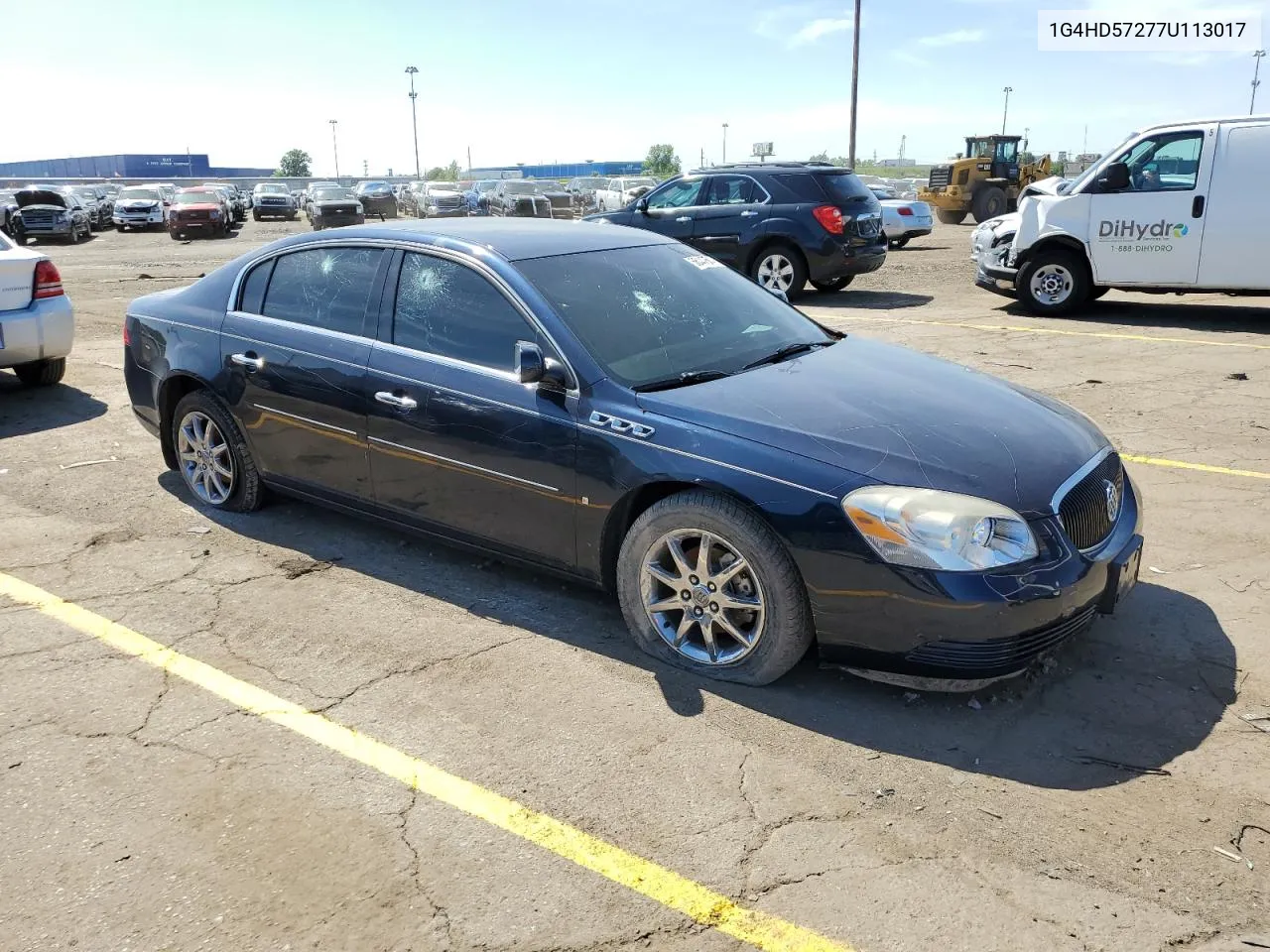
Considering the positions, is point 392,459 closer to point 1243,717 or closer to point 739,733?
point 739,733

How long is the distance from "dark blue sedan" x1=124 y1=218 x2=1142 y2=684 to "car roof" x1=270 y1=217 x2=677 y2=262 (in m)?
0.02

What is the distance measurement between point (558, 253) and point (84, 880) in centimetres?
288

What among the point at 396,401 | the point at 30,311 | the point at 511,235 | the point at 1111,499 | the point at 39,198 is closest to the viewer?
the point at 1111,499

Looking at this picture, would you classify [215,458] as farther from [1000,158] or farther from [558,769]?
[1000,158]

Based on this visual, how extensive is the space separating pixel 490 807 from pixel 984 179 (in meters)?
30.4

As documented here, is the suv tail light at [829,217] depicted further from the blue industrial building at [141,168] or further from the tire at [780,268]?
the blue industrial building at [141,168]

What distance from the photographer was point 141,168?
130000mm

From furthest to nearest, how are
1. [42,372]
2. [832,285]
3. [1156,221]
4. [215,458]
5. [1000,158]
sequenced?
[1000,158] → [832,285] → [1156,221] → [42,372] → [215,458]

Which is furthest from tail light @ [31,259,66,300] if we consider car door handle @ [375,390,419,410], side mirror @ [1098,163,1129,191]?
side mirror @ [1098,163,1129,191]

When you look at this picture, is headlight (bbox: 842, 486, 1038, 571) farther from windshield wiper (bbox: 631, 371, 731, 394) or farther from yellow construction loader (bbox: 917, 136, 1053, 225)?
yellow construction loader (bbox: 917, 136, 1053, 225)

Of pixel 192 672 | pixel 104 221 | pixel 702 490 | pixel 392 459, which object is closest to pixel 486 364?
pixel 392 459

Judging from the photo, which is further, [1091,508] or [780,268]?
[780,268]

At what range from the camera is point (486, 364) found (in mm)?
4121

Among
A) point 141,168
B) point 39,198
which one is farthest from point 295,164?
point 39,198
